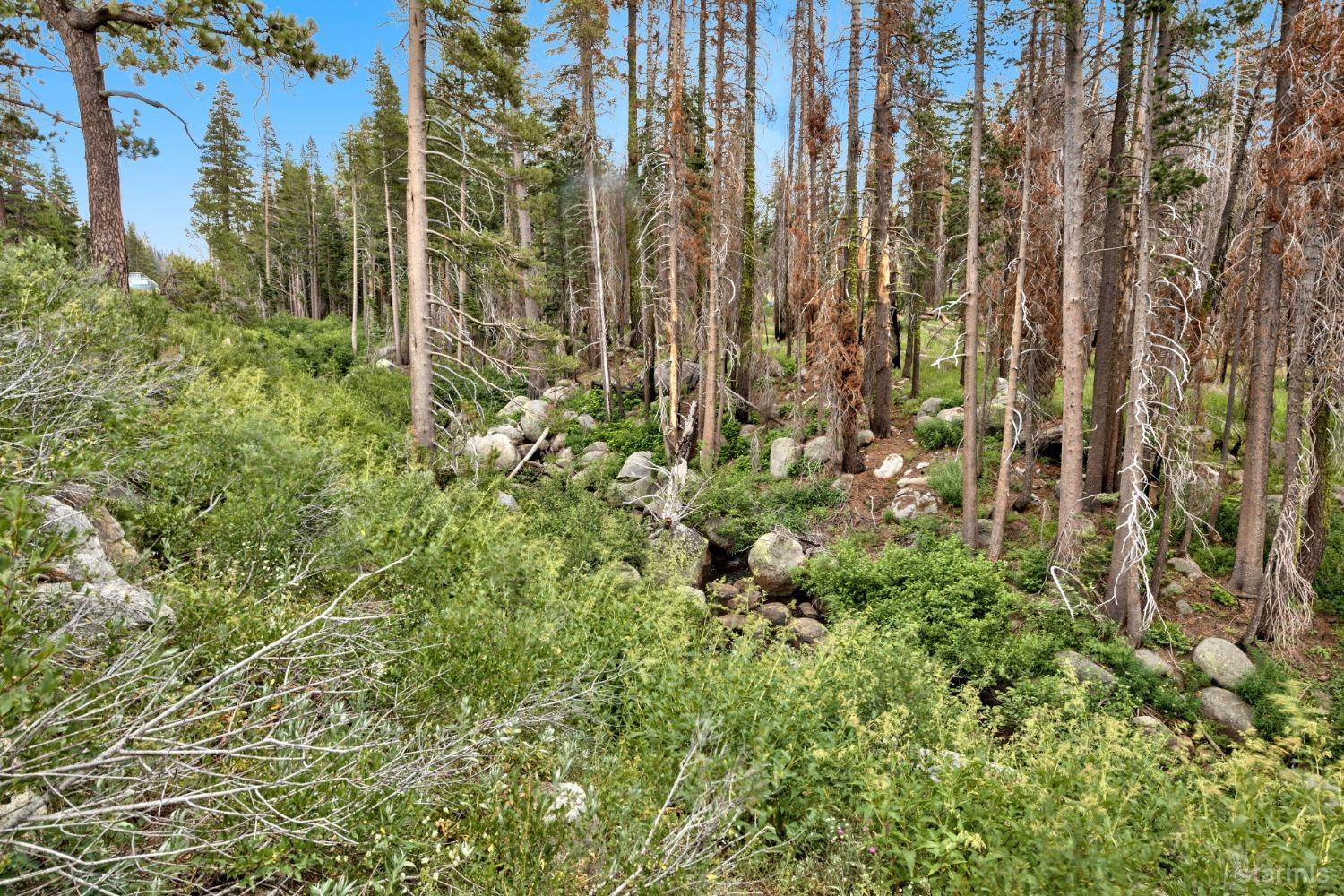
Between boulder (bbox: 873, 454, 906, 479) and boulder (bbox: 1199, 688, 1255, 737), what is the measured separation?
6590 mm

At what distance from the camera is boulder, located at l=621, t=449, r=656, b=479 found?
14.6 metres

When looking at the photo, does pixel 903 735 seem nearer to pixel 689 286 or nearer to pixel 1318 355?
pixel 1318 355

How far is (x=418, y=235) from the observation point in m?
9.91

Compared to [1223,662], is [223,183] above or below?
above

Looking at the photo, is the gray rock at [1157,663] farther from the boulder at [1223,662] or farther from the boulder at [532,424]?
the boulder at [532,424]

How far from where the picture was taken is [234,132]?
1375 inches

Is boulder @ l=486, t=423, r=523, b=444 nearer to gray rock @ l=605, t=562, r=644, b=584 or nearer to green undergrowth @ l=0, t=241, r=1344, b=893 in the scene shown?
gray rock @ l=605, t=562, r=644, b=584

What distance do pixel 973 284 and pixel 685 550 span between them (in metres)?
6.72

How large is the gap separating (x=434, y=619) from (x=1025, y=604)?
841cm

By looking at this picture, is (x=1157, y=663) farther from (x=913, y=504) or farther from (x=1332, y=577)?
(x=913, y=504)

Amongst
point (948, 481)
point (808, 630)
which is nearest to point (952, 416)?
point (948, 481)

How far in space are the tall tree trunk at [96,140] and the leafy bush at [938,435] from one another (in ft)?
50.1

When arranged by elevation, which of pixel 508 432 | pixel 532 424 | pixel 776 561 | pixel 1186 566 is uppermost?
pixel 532 424

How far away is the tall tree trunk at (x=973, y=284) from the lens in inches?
381
